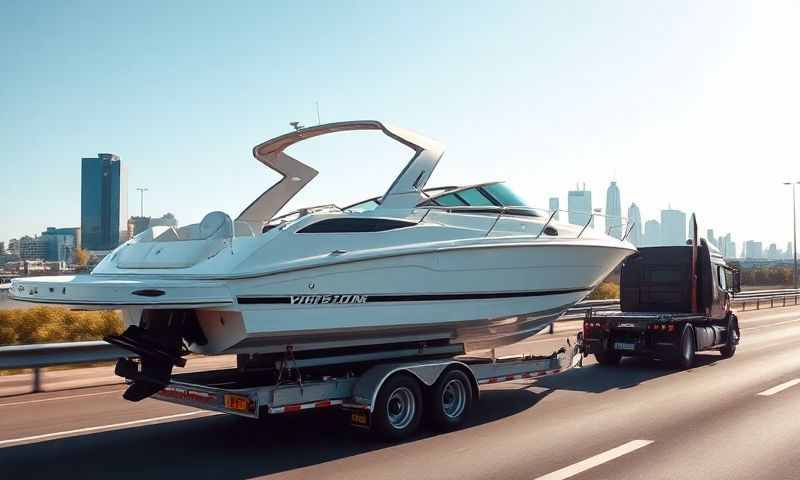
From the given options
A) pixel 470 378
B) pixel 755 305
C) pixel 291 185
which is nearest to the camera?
pixel 470 378

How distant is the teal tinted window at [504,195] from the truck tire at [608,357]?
18.0 feet

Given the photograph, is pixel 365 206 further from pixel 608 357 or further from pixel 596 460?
pixel 608 357

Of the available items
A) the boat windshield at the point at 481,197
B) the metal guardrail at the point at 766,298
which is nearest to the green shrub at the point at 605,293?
the metal guardrail at the point at 766,298

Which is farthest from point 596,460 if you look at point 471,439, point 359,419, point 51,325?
point 51,325

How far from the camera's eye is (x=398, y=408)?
7992mm

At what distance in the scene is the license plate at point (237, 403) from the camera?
7000 millimetres

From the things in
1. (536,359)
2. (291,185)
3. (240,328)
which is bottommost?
(536,359)

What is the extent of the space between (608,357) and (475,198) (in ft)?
20.9

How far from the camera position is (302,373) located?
8148mm

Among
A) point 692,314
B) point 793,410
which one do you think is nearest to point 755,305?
point 692,314

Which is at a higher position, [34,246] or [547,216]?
[34,246]

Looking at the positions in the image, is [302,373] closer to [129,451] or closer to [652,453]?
[129,451]

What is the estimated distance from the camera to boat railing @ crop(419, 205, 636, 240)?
925 centimetres

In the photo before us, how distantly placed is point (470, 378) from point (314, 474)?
284 centimetres
